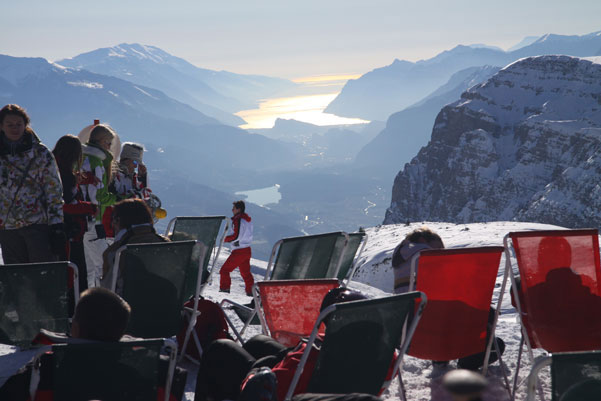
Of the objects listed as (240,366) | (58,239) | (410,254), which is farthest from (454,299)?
(58,239)

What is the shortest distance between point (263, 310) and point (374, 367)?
1396mm

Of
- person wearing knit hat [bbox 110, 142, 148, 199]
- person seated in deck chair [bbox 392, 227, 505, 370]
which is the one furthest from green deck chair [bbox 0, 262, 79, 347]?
person wearing knit hat [bbox 110, 142, 148, 199]

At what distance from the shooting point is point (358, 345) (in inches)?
132

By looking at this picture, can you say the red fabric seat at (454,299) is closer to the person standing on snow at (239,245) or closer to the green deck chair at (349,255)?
the green deck chair at (349,255)

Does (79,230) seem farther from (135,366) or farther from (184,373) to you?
(135,366)

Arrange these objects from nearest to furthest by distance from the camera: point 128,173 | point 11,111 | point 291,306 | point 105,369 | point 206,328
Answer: point 105,369, point 291,306, point 206,328, point 11,111, point 128,173

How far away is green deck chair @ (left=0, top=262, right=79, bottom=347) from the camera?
4.21m

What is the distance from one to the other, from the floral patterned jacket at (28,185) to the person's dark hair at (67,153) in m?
0.54

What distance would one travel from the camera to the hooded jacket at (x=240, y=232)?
10.1 metres

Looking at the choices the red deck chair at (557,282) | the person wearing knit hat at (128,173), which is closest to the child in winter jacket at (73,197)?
the person wearing knit hat at (128,173)

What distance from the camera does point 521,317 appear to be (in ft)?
15.0

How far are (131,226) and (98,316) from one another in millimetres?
2242

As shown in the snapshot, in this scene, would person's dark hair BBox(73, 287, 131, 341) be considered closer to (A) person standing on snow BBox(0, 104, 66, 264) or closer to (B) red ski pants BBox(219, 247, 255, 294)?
(A) person standing on snow BBox(0, 104, 66, 264)

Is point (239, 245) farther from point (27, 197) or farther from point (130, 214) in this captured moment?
point (130, 214)
